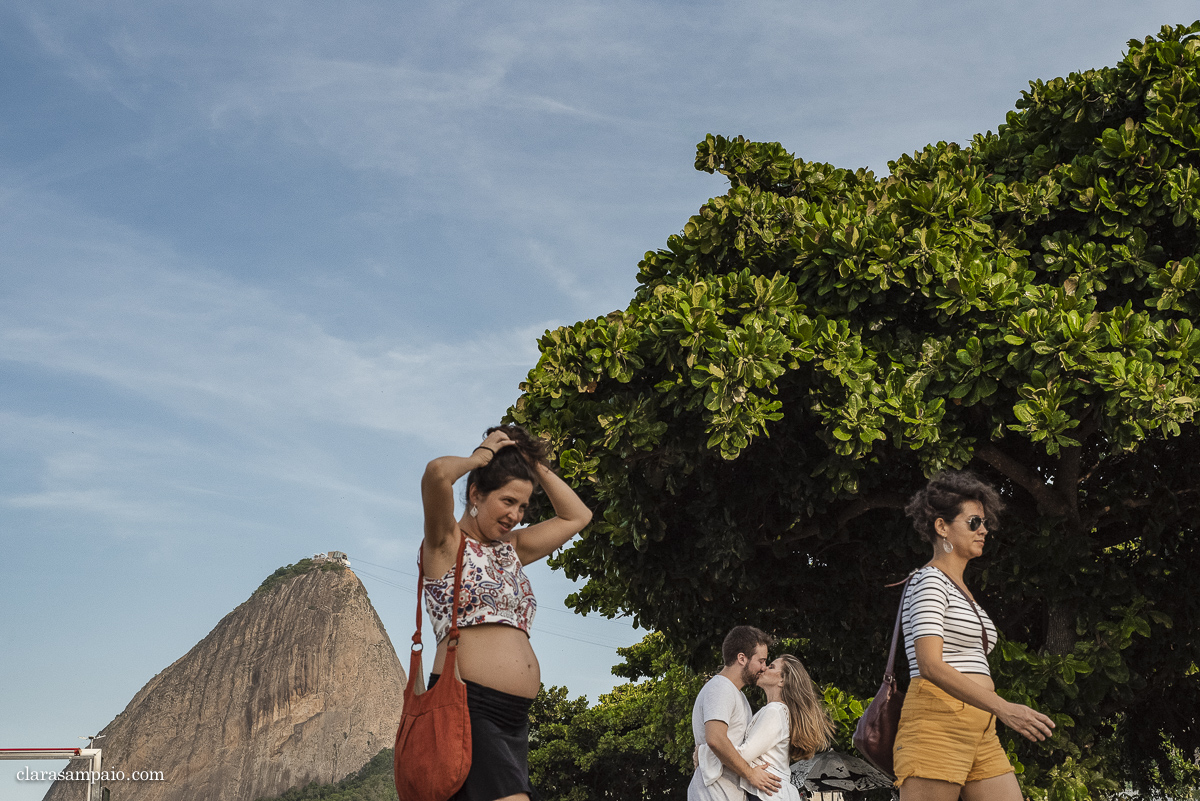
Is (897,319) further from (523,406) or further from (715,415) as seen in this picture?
(523,406)

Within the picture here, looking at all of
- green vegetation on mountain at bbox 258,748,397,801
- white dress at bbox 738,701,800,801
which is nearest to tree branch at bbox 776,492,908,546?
white dress at bbox 738,701,800,801

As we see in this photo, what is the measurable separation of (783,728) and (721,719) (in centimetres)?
47

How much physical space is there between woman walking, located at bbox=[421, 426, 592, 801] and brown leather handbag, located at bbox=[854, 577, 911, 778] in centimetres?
190

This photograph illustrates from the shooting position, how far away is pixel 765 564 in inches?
467

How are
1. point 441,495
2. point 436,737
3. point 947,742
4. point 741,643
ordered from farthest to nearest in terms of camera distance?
point 741,643, point 947,742, point 441,495, point 436,737

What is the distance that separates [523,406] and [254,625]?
118119 millimetres

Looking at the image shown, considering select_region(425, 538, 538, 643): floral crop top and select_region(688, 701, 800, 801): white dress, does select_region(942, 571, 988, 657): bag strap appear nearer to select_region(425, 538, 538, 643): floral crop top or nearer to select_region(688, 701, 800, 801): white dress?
select_region(688, 701, 800, 801): white dress

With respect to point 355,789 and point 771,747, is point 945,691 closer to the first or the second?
point 771,747

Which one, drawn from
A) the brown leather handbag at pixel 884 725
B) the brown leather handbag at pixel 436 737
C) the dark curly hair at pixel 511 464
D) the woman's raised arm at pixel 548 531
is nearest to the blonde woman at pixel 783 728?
the brown leather handbag at pixel 884 725

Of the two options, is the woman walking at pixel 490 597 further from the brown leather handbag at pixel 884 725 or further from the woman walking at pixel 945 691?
the brown leather handbag at pixel 884 725

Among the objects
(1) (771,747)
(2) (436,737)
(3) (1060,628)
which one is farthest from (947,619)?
(3) (1060,628)

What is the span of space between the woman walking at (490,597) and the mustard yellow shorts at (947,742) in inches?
72.0

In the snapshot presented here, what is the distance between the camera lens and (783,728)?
6289 mm

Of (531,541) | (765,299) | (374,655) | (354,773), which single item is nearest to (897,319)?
(765,299)
